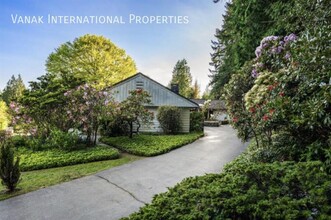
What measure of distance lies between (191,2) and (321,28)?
871 centimetres

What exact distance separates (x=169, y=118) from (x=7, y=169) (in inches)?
484

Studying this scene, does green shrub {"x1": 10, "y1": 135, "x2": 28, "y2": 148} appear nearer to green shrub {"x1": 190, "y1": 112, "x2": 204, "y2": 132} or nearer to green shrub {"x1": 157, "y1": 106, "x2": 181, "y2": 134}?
green shrub {"x1": 157, "y1": 106, "x2": 181, "y2": 134}

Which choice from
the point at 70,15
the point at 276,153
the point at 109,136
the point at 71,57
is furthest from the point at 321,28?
the point at 71,57

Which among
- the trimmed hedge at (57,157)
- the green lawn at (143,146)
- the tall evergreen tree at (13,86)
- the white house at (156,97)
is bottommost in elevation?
the trimmed hedge at (57,157)

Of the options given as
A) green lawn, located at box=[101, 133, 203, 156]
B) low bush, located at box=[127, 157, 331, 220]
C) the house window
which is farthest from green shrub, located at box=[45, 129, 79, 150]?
low bush, located at box=[127, 157, 331, 220]

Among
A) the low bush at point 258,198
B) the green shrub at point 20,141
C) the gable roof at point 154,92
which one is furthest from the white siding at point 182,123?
the low bush at point 258,198

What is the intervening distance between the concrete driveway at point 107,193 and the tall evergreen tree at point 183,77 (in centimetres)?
4202

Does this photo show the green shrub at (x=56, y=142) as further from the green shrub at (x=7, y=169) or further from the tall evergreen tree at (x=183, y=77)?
the tall evergreen tree at (x=183, y=77)

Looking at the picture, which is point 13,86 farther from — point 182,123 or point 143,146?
point 143,146

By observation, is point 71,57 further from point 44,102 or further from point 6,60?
point 44,102

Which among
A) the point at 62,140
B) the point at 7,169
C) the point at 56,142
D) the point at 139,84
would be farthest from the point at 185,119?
the point at 7,169

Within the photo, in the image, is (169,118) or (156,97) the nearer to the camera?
(169,118)

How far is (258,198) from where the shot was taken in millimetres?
2457

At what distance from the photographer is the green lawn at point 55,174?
6145 millimetres
